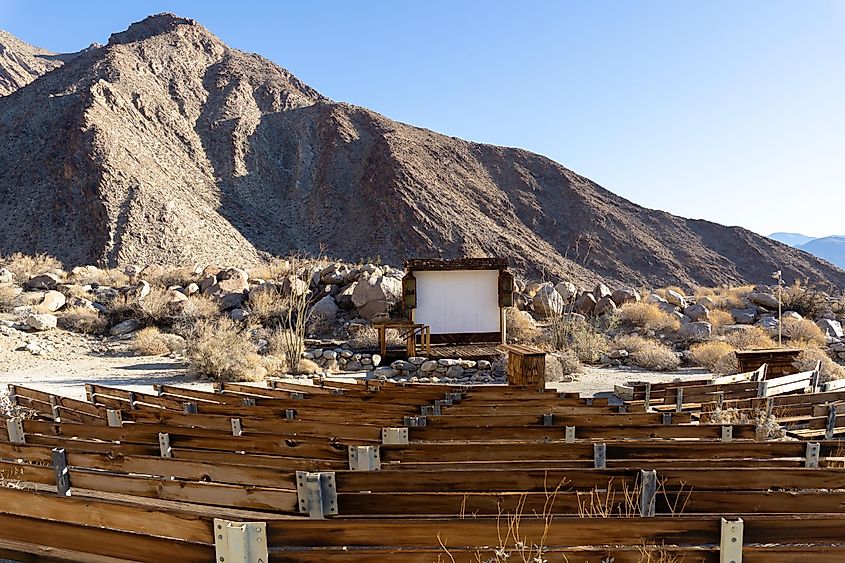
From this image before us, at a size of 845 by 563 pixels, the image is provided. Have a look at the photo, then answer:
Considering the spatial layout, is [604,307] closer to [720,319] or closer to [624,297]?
[624,297]

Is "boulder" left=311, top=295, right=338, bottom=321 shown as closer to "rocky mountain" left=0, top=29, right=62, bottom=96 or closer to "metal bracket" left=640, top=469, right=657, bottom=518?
"metal bracket" left=640, top=469, right=657, bottom=518

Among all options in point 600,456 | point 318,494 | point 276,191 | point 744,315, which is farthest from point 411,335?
point 276,191

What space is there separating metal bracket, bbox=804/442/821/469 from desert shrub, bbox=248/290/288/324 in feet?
49.8

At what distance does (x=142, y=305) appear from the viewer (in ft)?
57.4

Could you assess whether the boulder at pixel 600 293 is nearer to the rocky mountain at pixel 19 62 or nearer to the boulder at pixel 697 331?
the boulder at pixel 697 331

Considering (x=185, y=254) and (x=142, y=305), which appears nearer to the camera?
(x=142, y=305)

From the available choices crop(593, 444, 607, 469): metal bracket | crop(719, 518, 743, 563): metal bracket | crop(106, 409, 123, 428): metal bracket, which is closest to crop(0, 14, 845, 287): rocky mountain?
crop(106, 409, 123, 428): metal bracket

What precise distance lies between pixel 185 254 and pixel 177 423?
1315 inches

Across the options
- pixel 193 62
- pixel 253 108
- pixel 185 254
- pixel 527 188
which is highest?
pixel 193 62

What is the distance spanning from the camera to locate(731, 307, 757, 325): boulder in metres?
19.2

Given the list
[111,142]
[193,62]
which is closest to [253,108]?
[193,62]

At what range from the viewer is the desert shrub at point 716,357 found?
12.8 metres

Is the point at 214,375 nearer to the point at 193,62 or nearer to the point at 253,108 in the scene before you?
the point at 253,108

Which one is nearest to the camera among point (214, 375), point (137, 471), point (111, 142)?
point (137, 471)
